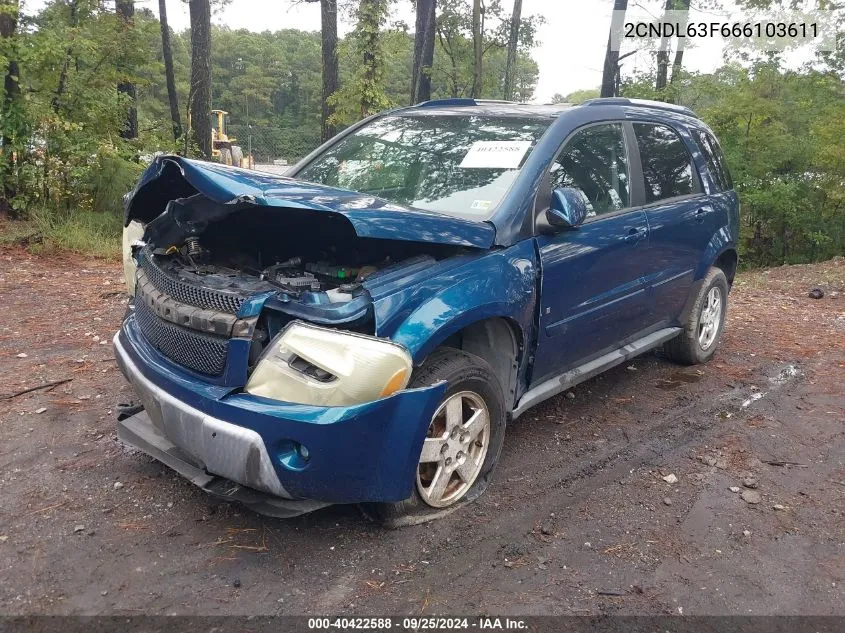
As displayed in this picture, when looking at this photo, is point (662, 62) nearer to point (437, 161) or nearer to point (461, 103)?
point (461, 103)

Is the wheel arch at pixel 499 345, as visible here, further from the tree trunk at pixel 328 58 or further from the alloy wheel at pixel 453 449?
the tree trunk at pixel 328 58

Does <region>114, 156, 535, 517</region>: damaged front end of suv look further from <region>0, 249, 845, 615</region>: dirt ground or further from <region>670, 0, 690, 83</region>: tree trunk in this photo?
<region>670, 0, 690, 83</region>: tree trunk

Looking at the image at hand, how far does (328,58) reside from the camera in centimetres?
1488

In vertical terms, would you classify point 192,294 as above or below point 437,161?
below

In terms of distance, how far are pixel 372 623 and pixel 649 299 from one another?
2.91 m

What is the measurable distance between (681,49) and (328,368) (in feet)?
69.8

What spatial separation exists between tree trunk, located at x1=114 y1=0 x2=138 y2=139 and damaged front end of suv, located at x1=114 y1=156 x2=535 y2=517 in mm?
8622

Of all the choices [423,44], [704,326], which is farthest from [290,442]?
[423,44]

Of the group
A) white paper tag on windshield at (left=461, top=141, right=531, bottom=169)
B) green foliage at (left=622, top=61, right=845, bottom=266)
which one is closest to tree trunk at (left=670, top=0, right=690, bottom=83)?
green foliage at (left=622, top=61, right=845, bottom=266)

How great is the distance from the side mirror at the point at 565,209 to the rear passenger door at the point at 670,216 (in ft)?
3.50

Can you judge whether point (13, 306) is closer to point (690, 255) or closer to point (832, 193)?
point (690, 255)

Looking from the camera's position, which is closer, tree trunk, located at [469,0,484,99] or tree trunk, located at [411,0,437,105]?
tree trunk, located at [411,0,437,105]

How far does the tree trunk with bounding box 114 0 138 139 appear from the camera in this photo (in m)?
10.7

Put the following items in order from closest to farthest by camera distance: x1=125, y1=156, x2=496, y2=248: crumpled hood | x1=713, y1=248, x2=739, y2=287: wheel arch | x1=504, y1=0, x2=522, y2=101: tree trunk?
x1=125, y1=156, x2=496, y2=248: crumpled hood < x1=713, y1=248, x2=739, y2=287: wheel arch < x1=504, y1=0, x2=522, y2=101: tree trunk
